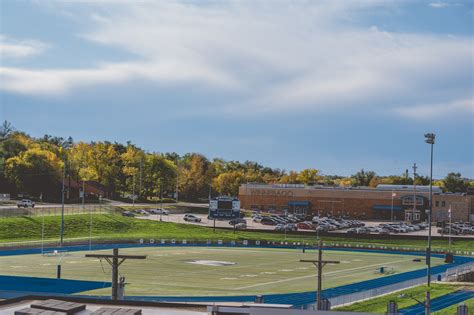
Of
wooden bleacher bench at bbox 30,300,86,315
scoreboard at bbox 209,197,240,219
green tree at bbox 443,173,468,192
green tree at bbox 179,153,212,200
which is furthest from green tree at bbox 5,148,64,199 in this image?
wooden bleacher bench at bbox 30,300,86,315

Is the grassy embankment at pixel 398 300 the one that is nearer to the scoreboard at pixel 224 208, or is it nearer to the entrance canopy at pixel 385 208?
the scoreboard at pixel 224 208

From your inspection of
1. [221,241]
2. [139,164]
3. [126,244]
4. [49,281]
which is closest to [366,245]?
[221,241]

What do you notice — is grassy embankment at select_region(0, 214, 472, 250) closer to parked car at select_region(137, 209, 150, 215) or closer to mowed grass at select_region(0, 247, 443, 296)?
mowed grass at select_region(0, 247, 443, 296)

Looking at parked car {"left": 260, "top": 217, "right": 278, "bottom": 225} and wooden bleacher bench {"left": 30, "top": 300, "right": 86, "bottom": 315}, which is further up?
wooden bleacher bench {"left": 30, "top": 300, "right": 86, "bottom": 315}

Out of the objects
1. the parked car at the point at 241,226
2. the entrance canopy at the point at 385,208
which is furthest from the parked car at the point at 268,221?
the entrance canopy at the point at 385,208

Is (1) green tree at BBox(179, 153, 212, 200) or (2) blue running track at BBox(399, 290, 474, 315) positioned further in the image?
(1) green tree at BBox(179, 153, 212, 200)

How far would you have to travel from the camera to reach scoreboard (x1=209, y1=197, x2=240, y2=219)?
9569cm

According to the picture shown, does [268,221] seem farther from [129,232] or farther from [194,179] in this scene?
[194,179]

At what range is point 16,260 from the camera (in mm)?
62844

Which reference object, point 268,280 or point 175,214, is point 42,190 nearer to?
point 175,214

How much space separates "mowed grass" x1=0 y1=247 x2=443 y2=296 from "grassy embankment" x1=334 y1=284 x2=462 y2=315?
20.2ft

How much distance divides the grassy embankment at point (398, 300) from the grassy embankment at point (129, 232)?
3979 centimetres

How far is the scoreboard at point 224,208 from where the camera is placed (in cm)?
9569

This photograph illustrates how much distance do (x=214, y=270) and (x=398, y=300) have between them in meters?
19.7
